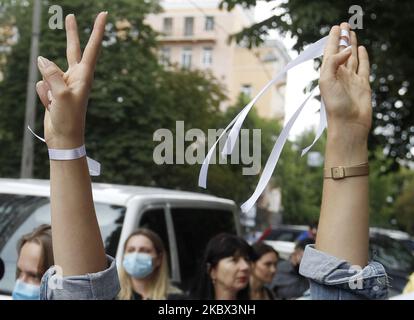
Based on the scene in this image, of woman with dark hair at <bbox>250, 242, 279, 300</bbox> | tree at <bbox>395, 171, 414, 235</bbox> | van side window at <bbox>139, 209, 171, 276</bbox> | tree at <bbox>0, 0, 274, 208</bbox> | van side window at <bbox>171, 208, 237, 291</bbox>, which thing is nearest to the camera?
van side window at <bbox>139, 209, 171, 276</bbox>

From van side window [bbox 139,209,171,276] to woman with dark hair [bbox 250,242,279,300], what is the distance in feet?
1.85

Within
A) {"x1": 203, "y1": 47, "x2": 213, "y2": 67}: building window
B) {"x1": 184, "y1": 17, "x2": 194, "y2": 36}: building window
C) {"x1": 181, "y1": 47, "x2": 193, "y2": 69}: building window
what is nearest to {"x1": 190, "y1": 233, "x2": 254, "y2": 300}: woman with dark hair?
{"x1": 184, "y1": 17, "x2": 194, "y2": 36}: building window

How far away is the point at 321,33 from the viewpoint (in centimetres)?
539

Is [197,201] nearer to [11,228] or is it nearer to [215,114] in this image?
[11,228]

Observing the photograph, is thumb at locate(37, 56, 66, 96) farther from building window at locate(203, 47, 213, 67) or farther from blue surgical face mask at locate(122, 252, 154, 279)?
building window at locate(203, 47, 213, 67)

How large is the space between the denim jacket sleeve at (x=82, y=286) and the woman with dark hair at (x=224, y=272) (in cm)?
248

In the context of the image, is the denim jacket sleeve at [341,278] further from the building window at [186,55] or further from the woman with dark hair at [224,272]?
the building window at [186,55]

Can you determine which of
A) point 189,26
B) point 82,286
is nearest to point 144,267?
point 82,286

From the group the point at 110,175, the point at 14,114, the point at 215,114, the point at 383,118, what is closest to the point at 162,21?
the point at 215,114

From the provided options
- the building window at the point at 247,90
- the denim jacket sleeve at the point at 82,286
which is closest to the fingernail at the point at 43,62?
the denim jacket sleeve at the point at 82,286

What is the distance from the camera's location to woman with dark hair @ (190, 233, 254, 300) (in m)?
3.96

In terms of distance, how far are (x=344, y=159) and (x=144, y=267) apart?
258 cm

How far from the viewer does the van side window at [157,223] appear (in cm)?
468

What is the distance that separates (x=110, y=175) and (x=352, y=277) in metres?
13.9
